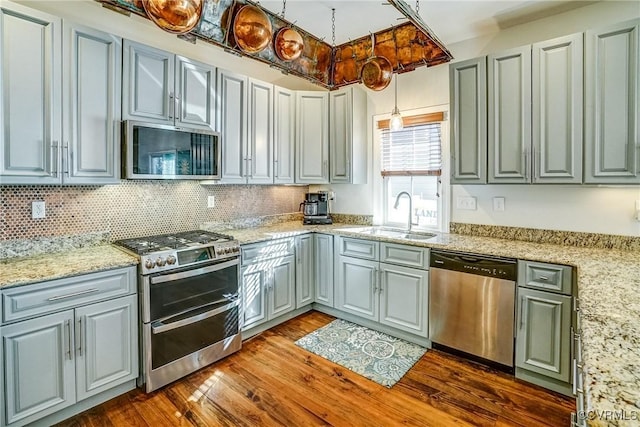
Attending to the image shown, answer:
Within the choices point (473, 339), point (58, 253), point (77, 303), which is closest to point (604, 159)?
point (473, 339)

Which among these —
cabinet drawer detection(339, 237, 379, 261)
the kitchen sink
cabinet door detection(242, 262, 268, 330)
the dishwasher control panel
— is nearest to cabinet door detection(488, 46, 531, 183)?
the dishwasher control panel

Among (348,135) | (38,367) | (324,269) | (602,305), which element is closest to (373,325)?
(324,269)

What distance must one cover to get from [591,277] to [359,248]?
1826mm

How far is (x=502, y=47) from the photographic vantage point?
3.01m

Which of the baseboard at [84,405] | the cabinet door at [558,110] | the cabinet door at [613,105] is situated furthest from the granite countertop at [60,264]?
the cabinet door at [613,105]

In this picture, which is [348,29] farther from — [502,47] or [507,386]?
[507,386]

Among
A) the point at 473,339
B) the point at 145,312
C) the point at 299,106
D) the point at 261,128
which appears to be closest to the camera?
Result: the point at 145,312

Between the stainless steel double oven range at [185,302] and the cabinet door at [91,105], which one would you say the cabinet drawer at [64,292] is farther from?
the cabinet door at [91,105]

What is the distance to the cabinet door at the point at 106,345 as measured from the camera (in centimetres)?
202

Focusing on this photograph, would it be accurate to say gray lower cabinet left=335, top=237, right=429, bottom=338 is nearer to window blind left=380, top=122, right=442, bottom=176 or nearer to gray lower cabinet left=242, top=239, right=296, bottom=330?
gray lower cabinet left=242, top=239, right=296, bottom=330

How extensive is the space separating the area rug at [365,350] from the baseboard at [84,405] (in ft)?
4.41

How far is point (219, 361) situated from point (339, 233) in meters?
1.58

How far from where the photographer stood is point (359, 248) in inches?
129

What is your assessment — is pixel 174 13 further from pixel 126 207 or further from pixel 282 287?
pixel 282 287
